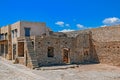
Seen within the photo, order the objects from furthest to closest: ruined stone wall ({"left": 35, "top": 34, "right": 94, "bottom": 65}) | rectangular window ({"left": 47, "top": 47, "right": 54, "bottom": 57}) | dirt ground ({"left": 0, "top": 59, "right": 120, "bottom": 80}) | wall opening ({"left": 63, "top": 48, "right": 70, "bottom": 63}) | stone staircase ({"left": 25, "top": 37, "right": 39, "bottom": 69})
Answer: wall opening ({"left": 63, "top": 48, "right": 70, "bottom": 63})
rectangular window ({"left": 47, "top": 47, "right": 54, "bottom": 57})
ruined stone wall ({"left": 35, "top": 34, "right": 94, "bottom": 65})
stone staircase ({"left": 25, "top": 37, "right": 39, "bottom": 69})
dirt ground ({"left": 0, "top": 59, "right": 120, "bottom": 80})

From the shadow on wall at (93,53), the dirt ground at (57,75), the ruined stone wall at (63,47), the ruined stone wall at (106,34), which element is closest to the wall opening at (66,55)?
the ruined stone wall at (63,47)

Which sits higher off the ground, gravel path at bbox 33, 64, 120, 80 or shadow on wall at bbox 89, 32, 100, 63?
shadow on wall at bbox 89, 32, 100, 63

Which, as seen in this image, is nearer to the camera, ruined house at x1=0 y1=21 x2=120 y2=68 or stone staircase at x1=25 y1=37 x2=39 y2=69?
stone staircase at x1=25 y1=37 x2=39 y2=69

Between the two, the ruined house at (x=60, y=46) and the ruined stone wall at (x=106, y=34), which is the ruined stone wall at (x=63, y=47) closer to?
the ruined house at (x=60, y=46)

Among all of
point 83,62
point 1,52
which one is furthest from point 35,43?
point 1,52

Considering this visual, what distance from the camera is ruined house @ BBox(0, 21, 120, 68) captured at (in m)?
23.8

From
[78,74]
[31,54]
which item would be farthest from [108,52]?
[31,54]

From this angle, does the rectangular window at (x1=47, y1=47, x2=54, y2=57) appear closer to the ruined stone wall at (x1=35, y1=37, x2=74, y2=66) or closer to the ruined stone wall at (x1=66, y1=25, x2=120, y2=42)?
the ruined stone wall at (x1=35, y1=37, x2=74, y2=66)

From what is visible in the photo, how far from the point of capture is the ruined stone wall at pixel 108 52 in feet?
79.0

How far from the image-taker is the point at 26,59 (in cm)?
2322

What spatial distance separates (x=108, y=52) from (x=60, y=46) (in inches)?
240

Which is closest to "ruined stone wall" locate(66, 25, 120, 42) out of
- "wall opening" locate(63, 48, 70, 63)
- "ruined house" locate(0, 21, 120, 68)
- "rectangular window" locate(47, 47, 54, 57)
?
"ruined house" locate(0, 21, 120, 68)

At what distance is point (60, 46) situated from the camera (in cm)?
2556

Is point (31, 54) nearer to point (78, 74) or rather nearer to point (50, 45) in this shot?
point (50, 45)
